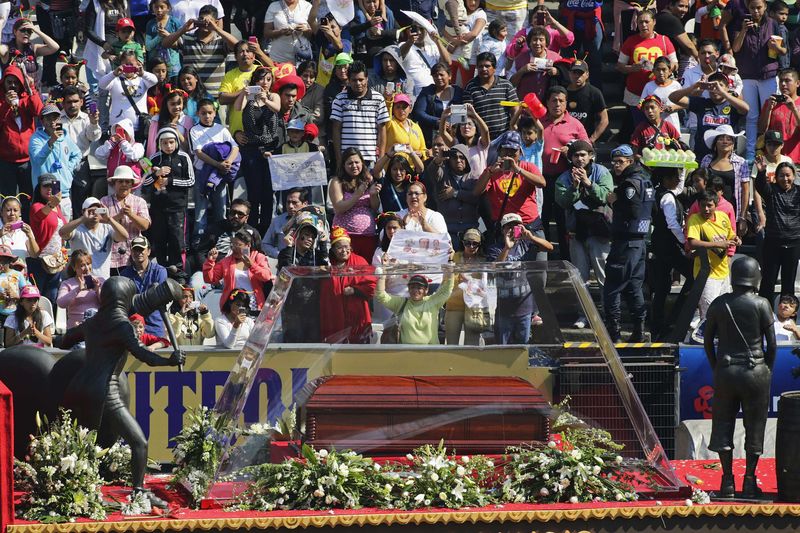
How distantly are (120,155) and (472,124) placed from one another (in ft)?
12.9

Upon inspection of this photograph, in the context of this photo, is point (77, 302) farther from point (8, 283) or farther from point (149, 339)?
point (149, 339)

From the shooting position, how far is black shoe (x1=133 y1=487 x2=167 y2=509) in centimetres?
1030

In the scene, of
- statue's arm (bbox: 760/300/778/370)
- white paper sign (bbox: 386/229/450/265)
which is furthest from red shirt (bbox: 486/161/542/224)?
statue's arm (bbox: 760/300/778/370)

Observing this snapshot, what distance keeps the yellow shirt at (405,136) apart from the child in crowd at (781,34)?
16.5ft

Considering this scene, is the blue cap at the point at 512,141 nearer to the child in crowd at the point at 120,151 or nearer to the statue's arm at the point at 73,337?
the child in crowd at the point at 120,151

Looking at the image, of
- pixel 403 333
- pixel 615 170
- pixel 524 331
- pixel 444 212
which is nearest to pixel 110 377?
pixel 403 333

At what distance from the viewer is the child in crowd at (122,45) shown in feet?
61.2

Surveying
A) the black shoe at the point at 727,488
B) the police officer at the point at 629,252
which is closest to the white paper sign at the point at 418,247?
the police officer at the point at 629,252

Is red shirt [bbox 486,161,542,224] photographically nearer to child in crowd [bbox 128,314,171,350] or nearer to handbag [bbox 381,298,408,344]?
child in crowd [bbox 128,314,171,350]

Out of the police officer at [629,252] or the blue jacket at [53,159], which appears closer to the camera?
the police officer at [629,252]

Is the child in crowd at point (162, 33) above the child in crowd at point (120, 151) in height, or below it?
above

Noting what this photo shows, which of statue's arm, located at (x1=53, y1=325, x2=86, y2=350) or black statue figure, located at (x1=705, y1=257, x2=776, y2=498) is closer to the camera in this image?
black statue figure, located at (x1=705, y1=257, x2=776, y2=498)

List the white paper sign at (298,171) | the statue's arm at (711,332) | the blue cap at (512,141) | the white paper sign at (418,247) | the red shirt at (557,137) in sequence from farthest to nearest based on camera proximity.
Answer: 1. the red shirt at (557,137)
2. the white paper sign at (298,171)
3. the blue cap at (512,141)
4. the white paper sign at (418,247)
5. the statue's arm at (711,332)

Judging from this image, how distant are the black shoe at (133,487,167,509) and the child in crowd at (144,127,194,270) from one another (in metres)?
6.83
